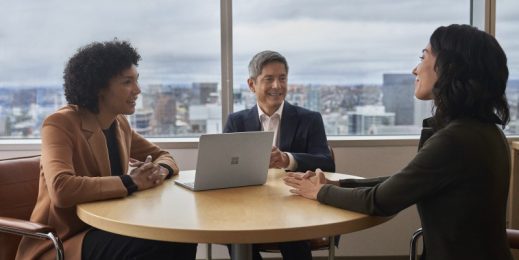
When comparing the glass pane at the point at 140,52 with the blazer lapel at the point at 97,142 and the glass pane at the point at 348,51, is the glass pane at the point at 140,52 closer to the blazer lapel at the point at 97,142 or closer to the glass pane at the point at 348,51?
the glass pane at the point at 348,51

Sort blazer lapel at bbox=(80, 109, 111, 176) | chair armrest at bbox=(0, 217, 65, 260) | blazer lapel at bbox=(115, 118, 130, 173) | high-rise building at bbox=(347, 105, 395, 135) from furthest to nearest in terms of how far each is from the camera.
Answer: high-rise building at bbox=(347, 105, 395, 135)
blazer lapel at bbox=(115, 118, 130, 173)
blazer lapel at bbox=(80, 109, 111, 176)
chair armrest at bbox=(0, 217, 65, 260)

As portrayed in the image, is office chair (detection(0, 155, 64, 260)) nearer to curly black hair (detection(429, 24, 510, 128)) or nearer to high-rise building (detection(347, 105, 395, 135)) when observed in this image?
curly black hair (detection(429, 24, 510, 128))

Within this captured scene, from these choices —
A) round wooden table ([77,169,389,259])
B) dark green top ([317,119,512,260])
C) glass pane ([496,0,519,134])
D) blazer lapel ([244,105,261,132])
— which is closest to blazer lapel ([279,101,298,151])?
blazer lapel ([244,105,261,132])

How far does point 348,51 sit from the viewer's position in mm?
3561

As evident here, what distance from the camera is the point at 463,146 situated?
1.51 m

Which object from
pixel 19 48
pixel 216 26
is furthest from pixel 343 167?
pixel 19 48

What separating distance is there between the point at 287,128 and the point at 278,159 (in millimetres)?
382

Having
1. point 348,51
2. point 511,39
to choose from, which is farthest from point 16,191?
point 511,39

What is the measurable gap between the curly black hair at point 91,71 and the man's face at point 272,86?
2.70 ft

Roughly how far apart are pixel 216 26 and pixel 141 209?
201 centimetres

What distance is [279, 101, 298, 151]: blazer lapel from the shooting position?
274 centimetres

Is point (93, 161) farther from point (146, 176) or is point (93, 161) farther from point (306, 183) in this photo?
point (306, 183)

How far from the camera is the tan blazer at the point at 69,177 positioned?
1821mm

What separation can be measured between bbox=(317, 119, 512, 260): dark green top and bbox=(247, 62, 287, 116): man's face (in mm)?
1271
